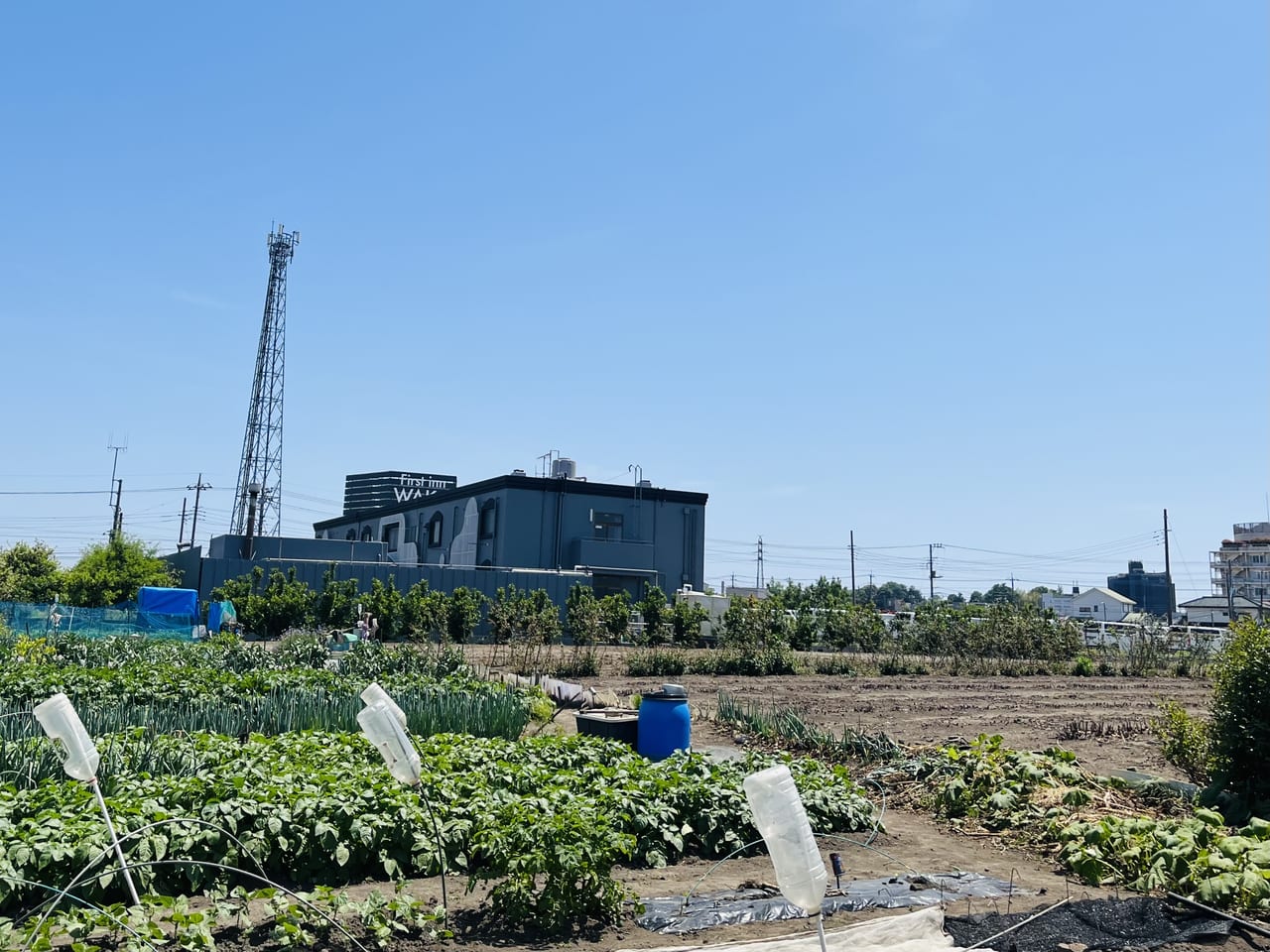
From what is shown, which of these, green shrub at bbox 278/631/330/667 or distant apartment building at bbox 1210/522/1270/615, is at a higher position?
distant apartment building at bbox 1210/522/1270/615

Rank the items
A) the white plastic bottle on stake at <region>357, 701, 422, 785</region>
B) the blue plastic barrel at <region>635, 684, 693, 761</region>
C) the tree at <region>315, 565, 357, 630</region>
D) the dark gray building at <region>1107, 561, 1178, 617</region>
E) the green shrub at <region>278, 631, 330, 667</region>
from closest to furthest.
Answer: the white plastic bottle on stake at <region>357, 701, 422, 785</region> < the blue plastic barrel at <region>635, 684, 693, 761</region> < the green shrub at <region>278, 631, 330, 667</region> < the tree at <region>315, 565, 357, 630</region> < the dark gray building at <region>1107, 561, 1178, 617</region>

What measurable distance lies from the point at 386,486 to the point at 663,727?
3035 inches

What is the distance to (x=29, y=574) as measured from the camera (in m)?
46.3

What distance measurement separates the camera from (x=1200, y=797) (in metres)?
7.36

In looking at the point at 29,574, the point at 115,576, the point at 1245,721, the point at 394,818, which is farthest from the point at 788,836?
the point at 29,574

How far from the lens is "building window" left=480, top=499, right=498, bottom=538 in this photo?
4469cm

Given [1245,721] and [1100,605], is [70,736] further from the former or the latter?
[1100,605]

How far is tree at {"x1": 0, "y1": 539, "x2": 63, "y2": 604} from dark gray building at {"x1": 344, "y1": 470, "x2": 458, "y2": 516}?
27.1 m

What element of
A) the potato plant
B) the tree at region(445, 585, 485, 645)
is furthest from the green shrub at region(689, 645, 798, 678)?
the potato plant

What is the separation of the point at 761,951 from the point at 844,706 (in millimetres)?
12738

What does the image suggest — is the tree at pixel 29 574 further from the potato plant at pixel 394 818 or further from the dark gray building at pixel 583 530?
the potato plant at pixel 394 818

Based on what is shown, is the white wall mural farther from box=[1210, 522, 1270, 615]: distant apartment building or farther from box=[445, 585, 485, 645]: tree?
box=[1210, 522, 1270, 615]: distant apartment building

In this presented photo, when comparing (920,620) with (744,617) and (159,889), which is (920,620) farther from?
(159,889)

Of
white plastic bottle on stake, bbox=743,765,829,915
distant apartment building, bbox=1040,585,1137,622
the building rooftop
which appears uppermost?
the building rooftop
